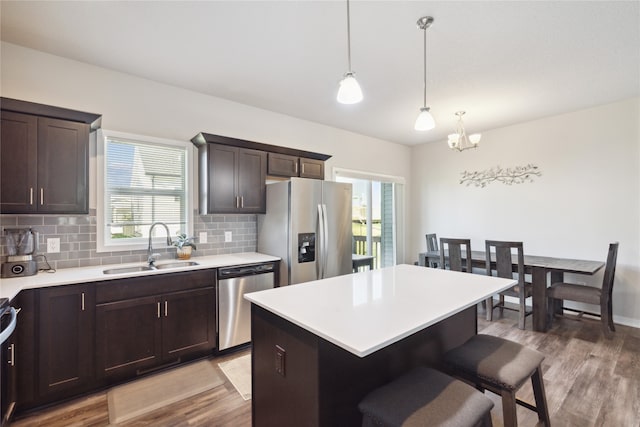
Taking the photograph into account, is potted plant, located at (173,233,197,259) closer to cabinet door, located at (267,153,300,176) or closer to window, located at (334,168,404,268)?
cabinet door, located at (267,153,300,176)

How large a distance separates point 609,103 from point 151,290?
559cm

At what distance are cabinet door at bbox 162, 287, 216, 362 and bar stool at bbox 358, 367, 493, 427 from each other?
6.40 feet

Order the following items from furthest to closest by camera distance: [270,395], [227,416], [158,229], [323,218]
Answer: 1. [323,218]
2. [158,229]
3. [227,416]
4. [270,395]

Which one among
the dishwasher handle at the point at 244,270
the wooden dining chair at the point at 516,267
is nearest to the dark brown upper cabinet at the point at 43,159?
the dishwasher handle at the point at 244,270

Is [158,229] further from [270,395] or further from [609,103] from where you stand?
[609,103]

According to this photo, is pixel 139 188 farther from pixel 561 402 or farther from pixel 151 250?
pixel 561 402

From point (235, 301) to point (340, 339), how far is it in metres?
2.07

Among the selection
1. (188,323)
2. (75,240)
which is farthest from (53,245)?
(188,323)

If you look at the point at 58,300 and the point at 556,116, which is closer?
Result: the point at 58,300

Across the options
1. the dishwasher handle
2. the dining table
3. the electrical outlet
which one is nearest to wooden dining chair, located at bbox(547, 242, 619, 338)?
the dining table

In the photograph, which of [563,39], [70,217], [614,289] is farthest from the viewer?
[614,289]

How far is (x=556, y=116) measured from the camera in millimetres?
4176

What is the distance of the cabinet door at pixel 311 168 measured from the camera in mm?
3811

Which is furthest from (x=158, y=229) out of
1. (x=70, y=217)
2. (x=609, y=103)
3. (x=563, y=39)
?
(x=609, y=103)
